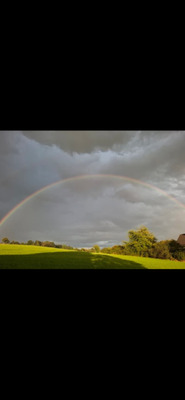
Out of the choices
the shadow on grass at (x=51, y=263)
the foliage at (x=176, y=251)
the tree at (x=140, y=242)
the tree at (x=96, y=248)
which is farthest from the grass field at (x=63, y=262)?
the tree at (x=96, y=248)

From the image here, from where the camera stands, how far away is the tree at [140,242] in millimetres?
18717

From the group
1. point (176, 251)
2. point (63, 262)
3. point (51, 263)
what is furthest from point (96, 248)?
point (51, 263)

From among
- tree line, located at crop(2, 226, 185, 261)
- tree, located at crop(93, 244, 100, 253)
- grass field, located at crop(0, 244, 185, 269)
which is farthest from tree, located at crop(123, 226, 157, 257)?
tree, located at crop(93, 244, 100, 253)

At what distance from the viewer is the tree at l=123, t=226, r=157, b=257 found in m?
18.7

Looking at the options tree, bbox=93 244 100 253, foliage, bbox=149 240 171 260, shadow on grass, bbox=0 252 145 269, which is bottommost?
tree, bbox=93 244 100 253

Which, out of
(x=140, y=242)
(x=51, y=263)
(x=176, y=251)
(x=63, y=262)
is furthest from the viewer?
(x=140, y=242)

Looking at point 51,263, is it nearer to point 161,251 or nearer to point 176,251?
point 161,251

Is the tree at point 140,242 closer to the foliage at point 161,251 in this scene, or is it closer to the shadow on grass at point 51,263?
the foliage at point 161,251

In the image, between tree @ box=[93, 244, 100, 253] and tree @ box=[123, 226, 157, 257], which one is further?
tree @ box=[93, 244, 100, 253]

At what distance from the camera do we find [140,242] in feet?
62.8

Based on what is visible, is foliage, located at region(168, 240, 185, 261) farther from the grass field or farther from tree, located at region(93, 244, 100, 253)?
tree, located at region(93, 244, 100, 253)

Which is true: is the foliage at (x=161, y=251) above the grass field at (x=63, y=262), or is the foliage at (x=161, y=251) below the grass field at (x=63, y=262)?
above
